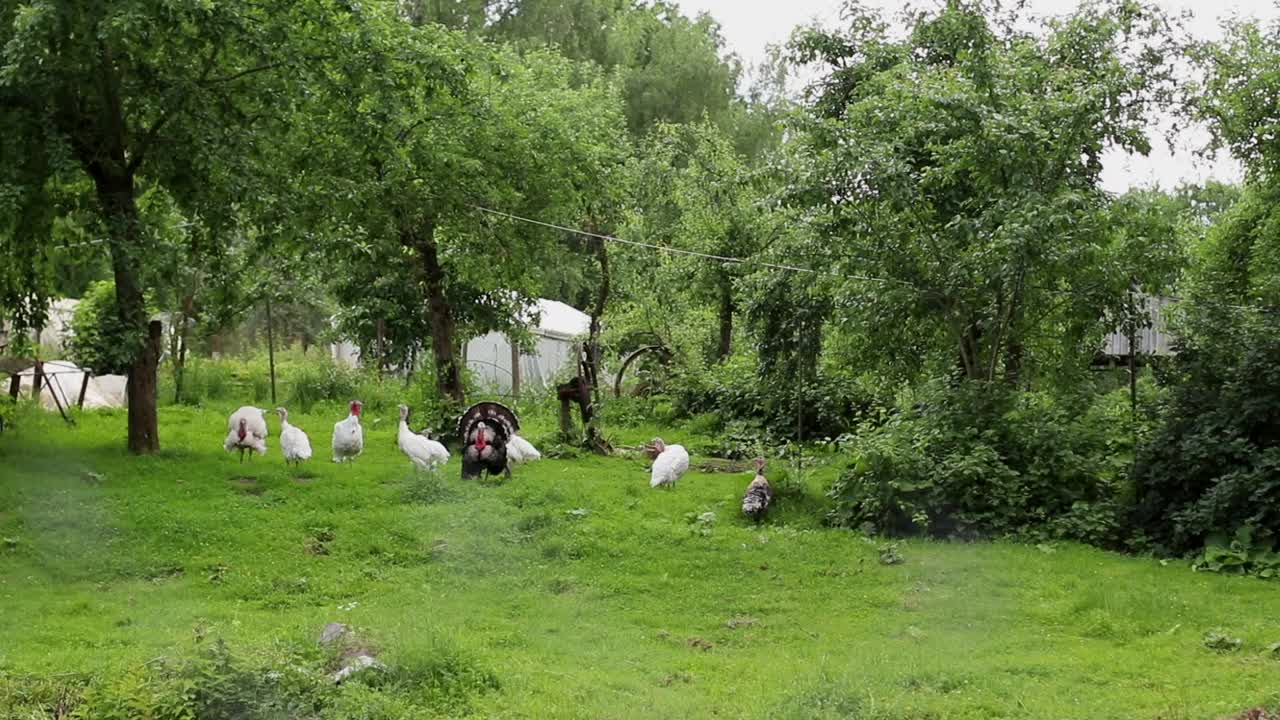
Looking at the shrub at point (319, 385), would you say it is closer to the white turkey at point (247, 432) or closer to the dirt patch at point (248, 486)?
the white turkey at point (247, 432)

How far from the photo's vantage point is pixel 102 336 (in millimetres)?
14477

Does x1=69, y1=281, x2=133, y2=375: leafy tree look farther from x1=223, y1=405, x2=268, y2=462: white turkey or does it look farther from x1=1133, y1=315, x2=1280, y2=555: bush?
x1=1133, y1=315, x2=1280, y2=555: bush

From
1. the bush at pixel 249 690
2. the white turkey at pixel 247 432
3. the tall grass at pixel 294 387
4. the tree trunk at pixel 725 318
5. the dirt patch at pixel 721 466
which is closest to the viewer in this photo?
the bush at pixel 249 690

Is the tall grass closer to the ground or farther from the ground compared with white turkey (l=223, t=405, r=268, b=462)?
farther from the ground

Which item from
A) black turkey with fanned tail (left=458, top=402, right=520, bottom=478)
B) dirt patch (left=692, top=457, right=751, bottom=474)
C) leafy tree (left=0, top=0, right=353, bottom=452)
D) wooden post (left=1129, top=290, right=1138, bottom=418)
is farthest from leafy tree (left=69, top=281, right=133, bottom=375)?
wooden post (left=1129, top=290, right=1138, bottom=418)

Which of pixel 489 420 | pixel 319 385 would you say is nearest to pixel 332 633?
pixel 489 420

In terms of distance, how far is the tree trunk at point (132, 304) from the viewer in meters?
13.8

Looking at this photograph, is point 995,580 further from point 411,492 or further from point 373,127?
point 373,127

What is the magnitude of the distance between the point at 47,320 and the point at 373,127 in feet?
16.2

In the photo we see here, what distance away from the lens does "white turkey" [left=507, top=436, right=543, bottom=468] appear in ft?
53.5

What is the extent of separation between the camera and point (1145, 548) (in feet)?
41.3

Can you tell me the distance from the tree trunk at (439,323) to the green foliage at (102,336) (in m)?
4.27

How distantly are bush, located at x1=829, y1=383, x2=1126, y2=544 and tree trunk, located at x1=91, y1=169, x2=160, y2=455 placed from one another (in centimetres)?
780

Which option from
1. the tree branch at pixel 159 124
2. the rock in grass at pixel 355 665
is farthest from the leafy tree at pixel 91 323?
the rock in grass at pixel 355 665
